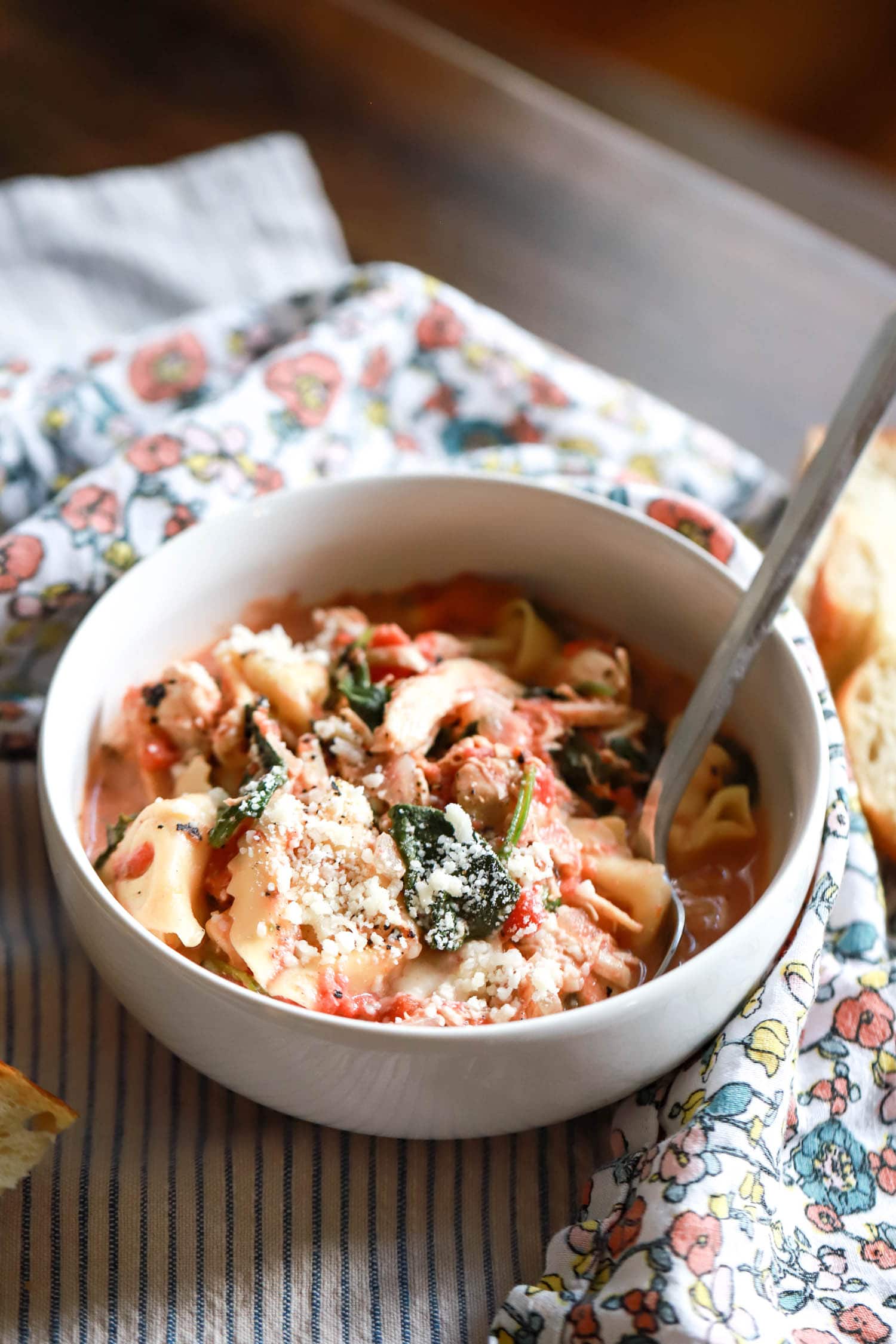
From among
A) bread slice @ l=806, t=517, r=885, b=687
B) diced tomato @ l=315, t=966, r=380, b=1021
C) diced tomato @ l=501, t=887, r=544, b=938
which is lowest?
diced tomato @ l=315, t=966, r=380, b=1021

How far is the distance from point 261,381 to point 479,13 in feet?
15.3

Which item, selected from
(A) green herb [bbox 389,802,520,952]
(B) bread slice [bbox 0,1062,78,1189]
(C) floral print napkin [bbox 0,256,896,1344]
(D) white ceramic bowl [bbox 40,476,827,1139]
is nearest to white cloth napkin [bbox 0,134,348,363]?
(C) floral print napkin [bbox 0,256,896,1344]

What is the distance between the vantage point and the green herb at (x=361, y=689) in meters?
2.18

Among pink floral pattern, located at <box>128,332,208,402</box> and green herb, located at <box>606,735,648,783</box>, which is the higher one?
green herb, located at <box>606,735,648,783</box>

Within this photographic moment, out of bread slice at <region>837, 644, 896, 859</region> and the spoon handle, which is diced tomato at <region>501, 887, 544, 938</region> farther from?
bread slice at <region>837, 644, 896, 859</region>

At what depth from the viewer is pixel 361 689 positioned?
221 cm

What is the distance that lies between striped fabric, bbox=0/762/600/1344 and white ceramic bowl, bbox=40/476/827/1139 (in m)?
0.14

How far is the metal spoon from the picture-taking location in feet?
5.80

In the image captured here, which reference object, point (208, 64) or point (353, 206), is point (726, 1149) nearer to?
point (353, 206)

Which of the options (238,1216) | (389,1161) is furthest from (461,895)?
(238,1216)

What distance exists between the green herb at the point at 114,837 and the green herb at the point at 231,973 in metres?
0.28

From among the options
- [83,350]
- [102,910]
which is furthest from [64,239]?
[102,910]

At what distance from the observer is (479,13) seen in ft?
21.4

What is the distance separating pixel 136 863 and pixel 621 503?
124 cm
